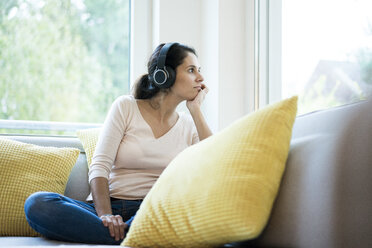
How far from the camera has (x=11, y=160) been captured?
6.01 feet

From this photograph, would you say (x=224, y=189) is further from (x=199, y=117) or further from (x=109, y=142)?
(x=199, y=117)

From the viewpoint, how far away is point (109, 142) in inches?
71.1

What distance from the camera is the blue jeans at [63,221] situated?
144 cm

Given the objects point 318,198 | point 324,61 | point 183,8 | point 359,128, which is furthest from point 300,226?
point 183,8

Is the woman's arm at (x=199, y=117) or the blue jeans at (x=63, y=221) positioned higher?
the woman's arm at (x=199, y=117)

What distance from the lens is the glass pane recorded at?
5.20ft

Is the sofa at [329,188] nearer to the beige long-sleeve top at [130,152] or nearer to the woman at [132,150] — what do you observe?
the woman at [132,150]

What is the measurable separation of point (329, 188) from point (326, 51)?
1.01 metres

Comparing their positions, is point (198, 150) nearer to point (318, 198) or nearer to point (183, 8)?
point (318, 198)

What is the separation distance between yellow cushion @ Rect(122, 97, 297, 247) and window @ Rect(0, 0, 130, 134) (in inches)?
65.1

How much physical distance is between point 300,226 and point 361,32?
0.89 meters

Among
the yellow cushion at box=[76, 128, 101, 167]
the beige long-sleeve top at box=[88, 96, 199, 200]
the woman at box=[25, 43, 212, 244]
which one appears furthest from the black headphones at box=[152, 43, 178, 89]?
the yellow cushion at box=[76, 128, 101, 167]

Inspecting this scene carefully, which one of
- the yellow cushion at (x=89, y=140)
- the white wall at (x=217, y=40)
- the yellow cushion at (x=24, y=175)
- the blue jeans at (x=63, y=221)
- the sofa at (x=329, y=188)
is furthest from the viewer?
the white wall at (x=217, y=40)

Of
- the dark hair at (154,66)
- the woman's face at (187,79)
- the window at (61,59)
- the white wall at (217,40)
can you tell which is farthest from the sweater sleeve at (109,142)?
the window at (61,59)
